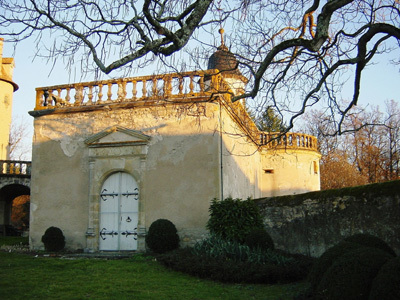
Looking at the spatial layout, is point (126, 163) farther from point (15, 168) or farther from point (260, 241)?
point (15, 168)

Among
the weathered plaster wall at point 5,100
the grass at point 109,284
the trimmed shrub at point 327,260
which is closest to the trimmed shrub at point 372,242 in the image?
the trimmed shrub at point 327,260

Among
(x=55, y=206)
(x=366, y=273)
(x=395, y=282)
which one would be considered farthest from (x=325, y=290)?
(x=55, y=206)

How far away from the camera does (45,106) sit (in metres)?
14.2

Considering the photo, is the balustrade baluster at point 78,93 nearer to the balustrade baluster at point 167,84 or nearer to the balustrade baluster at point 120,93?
the balustrade baluster at point 120,93

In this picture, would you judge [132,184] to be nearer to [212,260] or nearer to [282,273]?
[212,260]

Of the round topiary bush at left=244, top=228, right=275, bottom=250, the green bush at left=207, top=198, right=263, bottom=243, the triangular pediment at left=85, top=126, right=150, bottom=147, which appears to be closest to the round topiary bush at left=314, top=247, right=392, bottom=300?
the round topiary bush at left=244, top=228, right=275, bottom=250

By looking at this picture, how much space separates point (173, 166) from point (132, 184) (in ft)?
4.88

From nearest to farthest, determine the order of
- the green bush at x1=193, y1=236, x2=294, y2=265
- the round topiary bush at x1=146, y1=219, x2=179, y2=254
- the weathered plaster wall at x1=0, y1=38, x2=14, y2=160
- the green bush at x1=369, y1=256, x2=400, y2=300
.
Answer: the green bush at x1=369, y1=256, x2=400, y2=300, the green bush at x1=193, y1=236, x2=294, y2=265, the round topiary bush at x1=146, y1=219, x2=179, y2=254, the weathered plaster wall at x1=0, y1=38, x2=14, y2=160

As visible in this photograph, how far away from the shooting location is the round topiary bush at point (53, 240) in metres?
12.7

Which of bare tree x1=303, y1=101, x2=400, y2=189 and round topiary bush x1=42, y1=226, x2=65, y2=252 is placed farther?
bare tree x1=303, y1=101, x2=400, y2=189

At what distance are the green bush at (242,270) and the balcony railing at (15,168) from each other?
686 inches

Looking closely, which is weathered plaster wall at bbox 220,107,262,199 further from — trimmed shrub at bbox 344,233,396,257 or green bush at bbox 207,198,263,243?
trimmed shrub at bbox 344,233,396,257

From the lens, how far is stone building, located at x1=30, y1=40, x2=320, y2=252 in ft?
40.4

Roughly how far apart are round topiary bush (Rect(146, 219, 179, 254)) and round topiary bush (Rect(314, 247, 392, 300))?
6.78 m
